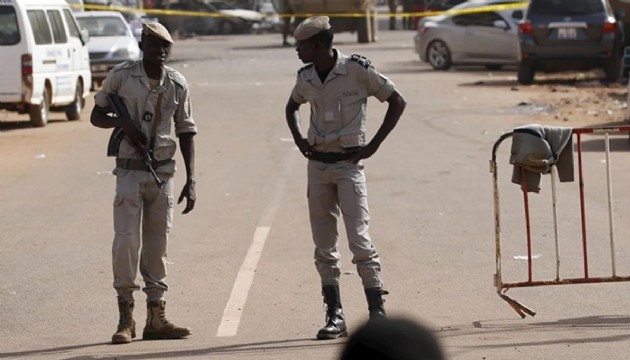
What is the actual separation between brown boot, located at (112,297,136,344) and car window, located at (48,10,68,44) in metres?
15.6

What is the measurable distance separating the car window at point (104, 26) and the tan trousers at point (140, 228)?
2254cm

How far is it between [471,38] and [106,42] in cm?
879

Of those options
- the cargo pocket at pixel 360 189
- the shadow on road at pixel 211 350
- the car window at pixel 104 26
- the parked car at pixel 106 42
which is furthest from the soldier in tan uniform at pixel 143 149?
the car window at pixel 104 26

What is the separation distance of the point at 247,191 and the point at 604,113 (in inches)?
367

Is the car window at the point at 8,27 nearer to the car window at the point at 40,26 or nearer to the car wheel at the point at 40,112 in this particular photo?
the car window at the point at 40,26

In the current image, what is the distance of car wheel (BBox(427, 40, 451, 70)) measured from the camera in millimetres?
33184

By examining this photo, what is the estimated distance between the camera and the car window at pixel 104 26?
2986cm

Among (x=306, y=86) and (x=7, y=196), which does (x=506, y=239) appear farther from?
(x=7, y=196)

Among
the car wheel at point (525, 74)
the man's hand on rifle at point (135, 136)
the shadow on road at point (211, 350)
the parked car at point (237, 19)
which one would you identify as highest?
the man's hand on rifle at point (135, 136)

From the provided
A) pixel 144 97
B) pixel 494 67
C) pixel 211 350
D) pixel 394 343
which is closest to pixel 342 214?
pixel 211 350

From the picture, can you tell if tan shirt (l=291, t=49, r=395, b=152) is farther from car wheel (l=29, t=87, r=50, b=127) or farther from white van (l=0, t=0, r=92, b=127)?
car wheel (l=29, t=87, r=50, b=127)

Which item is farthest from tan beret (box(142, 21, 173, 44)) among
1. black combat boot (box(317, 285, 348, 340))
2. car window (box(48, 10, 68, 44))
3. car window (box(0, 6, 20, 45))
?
car window (box(48, 10, 68, 44))

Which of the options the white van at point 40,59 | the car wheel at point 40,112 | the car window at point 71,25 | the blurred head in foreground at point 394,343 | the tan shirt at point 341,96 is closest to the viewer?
the blurred head in foreground at point 394,343

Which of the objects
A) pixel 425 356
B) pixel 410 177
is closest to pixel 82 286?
pixel 410 177
